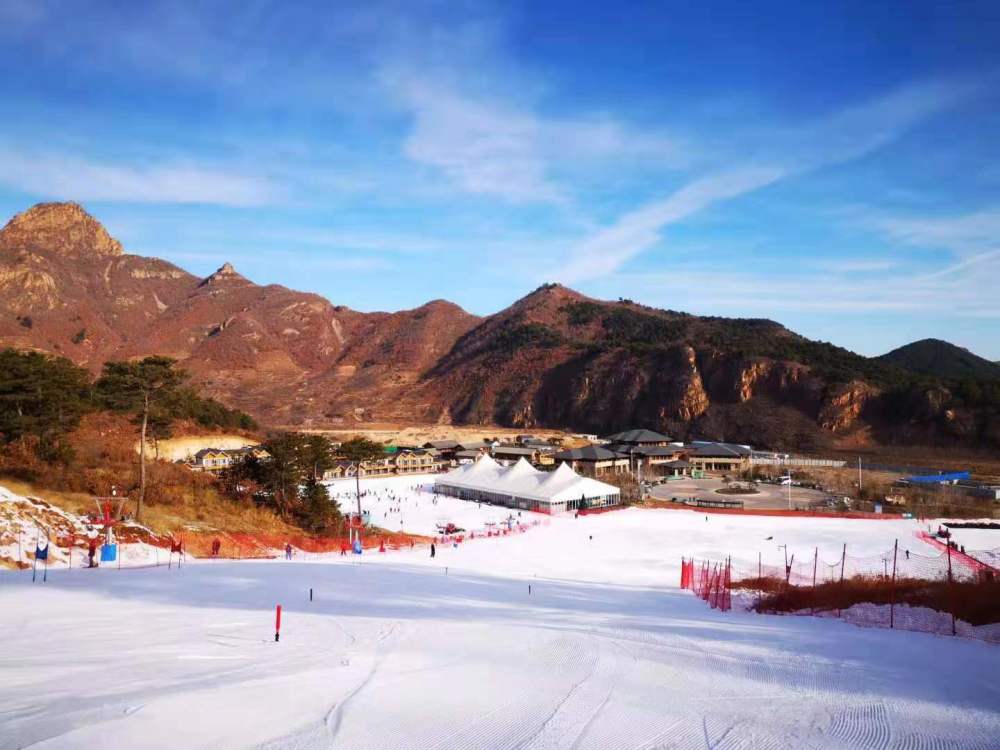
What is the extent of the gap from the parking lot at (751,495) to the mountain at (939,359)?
361 feet

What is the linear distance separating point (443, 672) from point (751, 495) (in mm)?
39028

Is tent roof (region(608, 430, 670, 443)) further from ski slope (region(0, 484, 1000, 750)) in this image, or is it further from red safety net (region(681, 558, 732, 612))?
ski slope (region(0, 484, 1000, 750))

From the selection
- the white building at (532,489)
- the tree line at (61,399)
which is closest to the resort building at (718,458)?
the white building at (532,489)

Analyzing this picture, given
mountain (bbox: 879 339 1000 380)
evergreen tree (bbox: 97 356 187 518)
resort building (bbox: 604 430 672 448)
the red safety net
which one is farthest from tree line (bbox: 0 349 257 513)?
mountain (bbox: 879 339 1000 380)

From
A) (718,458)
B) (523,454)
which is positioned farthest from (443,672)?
(718,458)

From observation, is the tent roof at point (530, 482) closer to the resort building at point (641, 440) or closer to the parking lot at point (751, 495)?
the parking lot at point (751, 495)

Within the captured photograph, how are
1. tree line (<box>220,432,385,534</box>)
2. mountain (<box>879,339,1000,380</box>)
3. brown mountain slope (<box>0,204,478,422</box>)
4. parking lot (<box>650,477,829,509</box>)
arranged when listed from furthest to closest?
mountain (<box>879,339,1000,380</box>), brown mountain slope (<box>0,204,478,422</box>), parking lot (<box>650,477,829,509</box>), tree line (<box>220,432,385,534</box>)

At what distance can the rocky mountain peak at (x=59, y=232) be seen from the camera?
15607 cm

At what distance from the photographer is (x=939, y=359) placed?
148 metres

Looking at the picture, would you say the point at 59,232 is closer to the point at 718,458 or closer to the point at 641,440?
the point at 641,440

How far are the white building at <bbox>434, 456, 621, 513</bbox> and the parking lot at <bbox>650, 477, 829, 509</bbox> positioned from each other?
7.10 metres

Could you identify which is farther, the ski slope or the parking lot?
the parking lot

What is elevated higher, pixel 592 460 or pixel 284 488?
pixel 592 460

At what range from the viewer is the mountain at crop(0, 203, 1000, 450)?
226 ft
